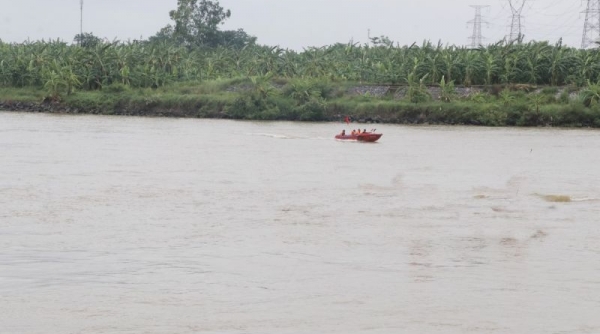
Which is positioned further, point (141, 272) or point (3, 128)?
point (3, 128)

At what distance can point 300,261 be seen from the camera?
13.5 m

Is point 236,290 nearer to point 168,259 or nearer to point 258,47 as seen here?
point 168,259

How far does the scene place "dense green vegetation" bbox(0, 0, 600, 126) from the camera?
42750mm

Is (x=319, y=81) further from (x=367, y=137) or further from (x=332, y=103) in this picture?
(x=367, y=137)

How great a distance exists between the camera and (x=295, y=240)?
15.0 meters

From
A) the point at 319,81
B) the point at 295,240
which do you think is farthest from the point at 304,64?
the point at 295,240

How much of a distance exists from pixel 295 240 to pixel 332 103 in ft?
97.8

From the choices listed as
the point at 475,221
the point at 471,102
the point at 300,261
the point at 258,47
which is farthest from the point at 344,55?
the point at 300,261

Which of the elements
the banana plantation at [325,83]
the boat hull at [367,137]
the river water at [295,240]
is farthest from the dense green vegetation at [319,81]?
the river water at [295,240]

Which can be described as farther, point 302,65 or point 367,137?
point 302,65

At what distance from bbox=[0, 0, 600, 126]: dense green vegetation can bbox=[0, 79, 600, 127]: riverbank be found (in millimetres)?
52

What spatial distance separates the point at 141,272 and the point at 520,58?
36238 mm

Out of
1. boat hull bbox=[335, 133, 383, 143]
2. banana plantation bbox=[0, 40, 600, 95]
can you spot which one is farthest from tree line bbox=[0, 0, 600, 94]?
boat hull bbox=[335, 133, 383, 143]

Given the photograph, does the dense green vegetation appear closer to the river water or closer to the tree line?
the tree line
